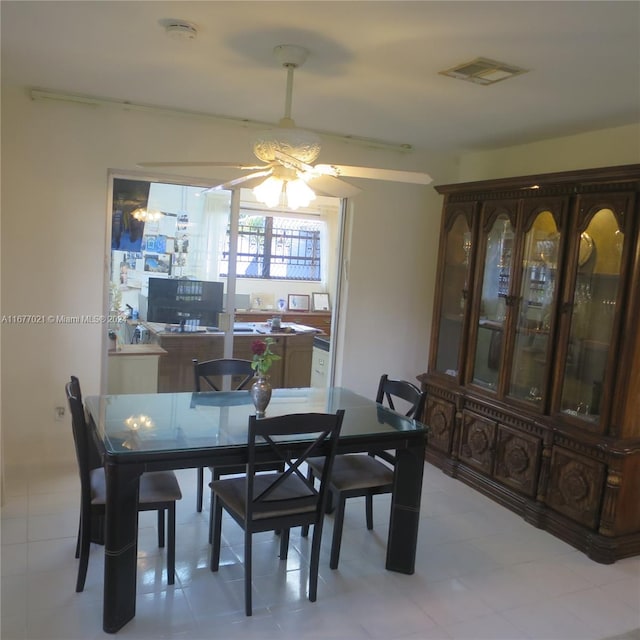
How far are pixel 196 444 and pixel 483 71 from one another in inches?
85.3

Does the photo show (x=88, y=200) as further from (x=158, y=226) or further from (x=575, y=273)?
(x=575, y=273)

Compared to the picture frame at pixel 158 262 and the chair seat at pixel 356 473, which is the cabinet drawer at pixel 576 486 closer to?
the chair seat at pixel 356 473

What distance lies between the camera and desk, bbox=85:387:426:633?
2.31 meters

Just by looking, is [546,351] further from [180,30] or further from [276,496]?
[180,30]

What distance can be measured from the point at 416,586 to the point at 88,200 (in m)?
3.15

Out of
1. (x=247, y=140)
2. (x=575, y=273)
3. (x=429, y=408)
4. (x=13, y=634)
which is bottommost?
(x=13, y=634)

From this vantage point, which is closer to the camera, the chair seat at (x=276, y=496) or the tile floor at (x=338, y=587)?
the tile floor at (x=338, y=587)

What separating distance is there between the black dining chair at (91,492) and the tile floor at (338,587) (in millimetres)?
166

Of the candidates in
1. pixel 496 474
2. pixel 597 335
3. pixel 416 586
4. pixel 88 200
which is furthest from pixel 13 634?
pixel 597 335

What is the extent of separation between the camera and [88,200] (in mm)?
3873

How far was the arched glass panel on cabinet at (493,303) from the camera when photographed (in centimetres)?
397

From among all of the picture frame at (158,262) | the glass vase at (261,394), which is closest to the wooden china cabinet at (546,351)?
the glass vase at (261,394)

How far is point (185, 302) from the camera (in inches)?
171

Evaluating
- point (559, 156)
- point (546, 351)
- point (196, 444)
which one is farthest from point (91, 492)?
point (559, 156)
